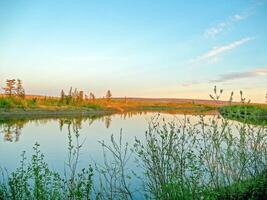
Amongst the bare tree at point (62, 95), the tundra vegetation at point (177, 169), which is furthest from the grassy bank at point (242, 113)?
the bare tree at point (62, 95)

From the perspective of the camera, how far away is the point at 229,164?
555cm

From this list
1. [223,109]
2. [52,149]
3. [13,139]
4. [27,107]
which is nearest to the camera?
[223,109]

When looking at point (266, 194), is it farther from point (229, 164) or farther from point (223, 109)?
point (223, 109)

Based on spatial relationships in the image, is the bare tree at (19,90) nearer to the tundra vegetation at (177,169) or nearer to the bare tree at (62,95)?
the bare tree at (62,95)

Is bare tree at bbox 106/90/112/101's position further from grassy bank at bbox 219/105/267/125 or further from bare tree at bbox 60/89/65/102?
grassy bank at bbox 219/105/267/125

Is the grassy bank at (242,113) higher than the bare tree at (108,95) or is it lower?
lower

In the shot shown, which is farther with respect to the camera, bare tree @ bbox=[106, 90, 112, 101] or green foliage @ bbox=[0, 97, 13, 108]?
bare tree @ bbox=[106, 90, 112, 101]

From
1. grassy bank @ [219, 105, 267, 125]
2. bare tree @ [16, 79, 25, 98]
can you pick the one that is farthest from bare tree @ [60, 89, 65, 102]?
grassy bank @ [219, 105, 267, 125]

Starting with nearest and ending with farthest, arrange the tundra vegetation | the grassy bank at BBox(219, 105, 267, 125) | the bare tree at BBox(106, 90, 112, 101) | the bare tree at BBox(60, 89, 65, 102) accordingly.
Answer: the tundra vegetation < the grassy bank at BBox(219, 105, 267, 125) < the bare tree at BBox(60, 89, 65, 102) < the bare tree at BBox(106, 90, 112, 101)

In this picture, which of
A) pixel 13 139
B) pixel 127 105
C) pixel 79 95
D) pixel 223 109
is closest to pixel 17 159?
pixel 13 139

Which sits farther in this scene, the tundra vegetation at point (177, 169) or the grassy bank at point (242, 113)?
the grassy bank at point (242, 113)

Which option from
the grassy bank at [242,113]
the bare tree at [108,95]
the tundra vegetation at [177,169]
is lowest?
the tundra vegetation at [177,169]

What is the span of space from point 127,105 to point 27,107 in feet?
189

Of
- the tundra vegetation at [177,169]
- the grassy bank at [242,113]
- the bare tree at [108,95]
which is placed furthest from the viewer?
the bare tree at [108,95]
